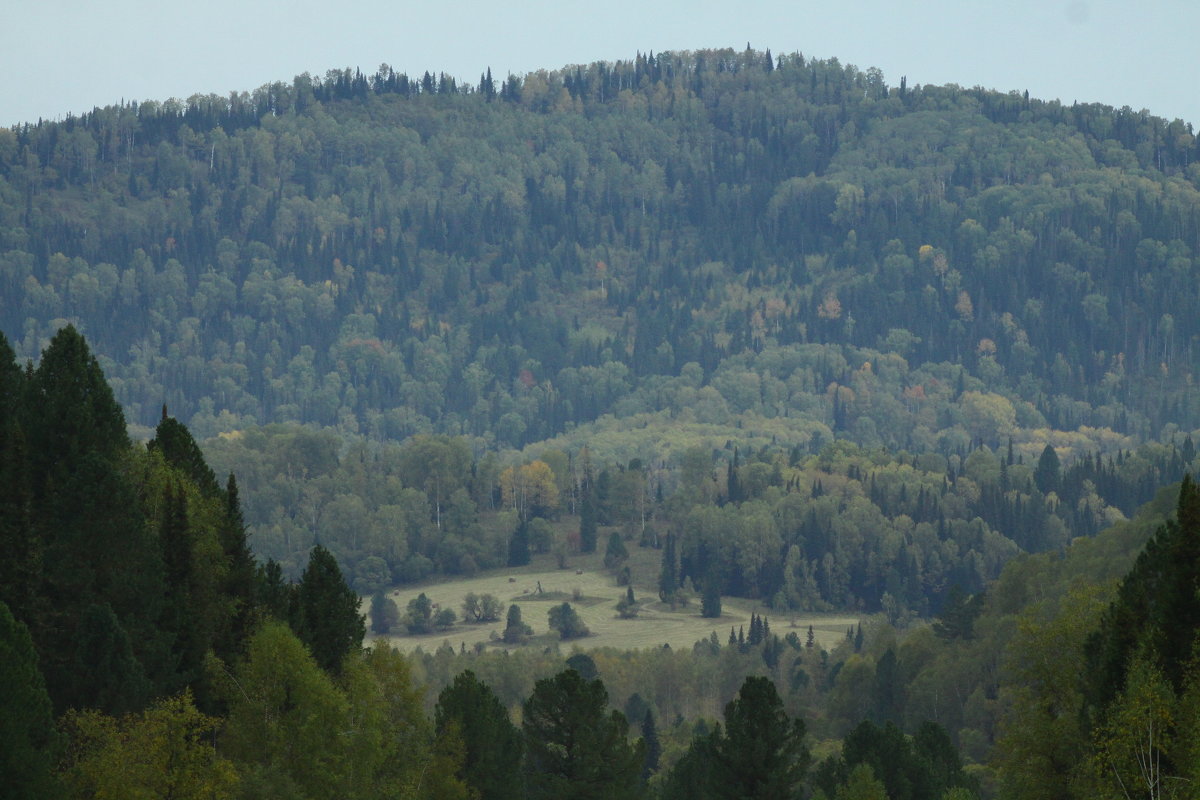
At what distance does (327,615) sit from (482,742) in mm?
11323

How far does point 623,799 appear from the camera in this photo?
327ft

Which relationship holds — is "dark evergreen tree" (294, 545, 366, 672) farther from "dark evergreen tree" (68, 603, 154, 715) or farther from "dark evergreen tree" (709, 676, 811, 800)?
"dark evergreen tree" (709, 676, 811, 800)

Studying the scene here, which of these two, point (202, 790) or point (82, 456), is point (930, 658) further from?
point (202, 790)

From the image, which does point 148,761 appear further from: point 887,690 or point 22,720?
point 887,690

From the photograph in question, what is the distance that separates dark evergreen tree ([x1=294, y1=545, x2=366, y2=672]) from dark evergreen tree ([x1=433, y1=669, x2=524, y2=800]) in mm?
6691

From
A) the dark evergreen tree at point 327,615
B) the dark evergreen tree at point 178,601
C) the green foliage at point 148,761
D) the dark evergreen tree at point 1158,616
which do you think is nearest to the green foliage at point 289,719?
the dark evergreen tree at point 178,601

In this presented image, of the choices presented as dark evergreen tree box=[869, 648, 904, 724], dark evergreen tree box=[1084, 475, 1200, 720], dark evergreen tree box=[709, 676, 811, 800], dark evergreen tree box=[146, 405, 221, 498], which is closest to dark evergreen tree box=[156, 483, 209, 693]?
dark evergreen tree box=[146, 405, 221, 498]

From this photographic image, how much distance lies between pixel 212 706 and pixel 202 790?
16.6 m

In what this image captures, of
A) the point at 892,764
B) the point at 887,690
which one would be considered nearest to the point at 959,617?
the point at 887,690

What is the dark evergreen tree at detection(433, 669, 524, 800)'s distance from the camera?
99250 millimetres

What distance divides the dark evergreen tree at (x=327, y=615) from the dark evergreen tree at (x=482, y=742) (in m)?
6.69

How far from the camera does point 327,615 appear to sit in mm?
93625

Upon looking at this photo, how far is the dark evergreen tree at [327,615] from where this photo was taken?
92.3 meters

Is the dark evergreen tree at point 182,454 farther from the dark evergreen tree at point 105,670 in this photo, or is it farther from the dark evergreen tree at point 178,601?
the dark evergreen tree at point 105,670
